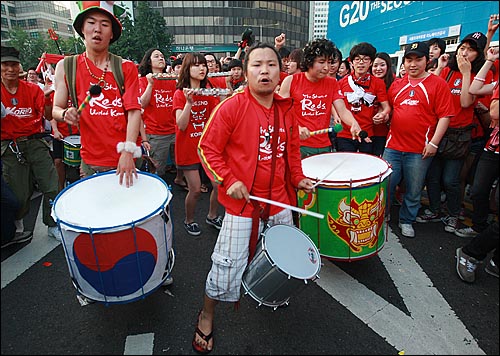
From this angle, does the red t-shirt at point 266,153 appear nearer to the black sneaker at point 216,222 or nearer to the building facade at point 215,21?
the black sneaker at point 216,222

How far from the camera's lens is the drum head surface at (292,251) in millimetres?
1990

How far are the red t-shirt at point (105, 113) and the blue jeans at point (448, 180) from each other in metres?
3.42

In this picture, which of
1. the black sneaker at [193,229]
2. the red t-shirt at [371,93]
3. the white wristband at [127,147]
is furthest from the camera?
the red t-shirt at [371,93]

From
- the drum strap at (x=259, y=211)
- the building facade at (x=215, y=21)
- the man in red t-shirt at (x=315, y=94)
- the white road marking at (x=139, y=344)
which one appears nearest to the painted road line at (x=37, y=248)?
the white road marking at (x=139, y=344)

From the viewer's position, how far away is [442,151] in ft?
12.3

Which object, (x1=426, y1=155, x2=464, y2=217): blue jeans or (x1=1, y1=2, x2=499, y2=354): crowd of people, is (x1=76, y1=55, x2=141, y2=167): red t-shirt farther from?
(x1=426, y1=155, x2=464, y2=217): blue jeans

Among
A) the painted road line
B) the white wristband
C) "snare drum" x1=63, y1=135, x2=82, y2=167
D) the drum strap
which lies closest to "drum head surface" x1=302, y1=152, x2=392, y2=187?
the drum strap

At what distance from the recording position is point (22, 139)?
3.42 m

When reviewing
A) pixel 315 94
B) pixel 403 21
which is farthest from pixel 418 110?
A: pixel 403 21

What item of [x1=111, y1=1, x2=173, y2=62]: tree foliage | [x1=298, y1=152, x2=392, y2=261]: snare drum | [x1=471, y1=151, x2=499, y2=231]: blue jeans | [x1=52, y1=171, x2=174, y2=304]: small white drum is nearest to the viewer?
[x1=52, y1=171, x2=174, y2=304]: small white drum

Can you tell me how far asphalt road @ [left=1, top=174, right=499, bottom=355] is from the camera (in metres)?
2.17

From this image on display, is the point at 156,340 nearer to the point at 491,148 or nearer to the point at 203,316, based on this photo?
the point at 203,316

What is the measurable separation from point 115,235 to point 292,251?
1.08m

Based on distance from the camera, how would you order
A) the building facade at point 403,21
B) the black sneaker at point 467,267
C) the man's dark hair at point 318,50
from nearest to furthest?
the black sneaker at point 467,267 → the man's dark hair at point 318,50 → the building facade at point 403,21
